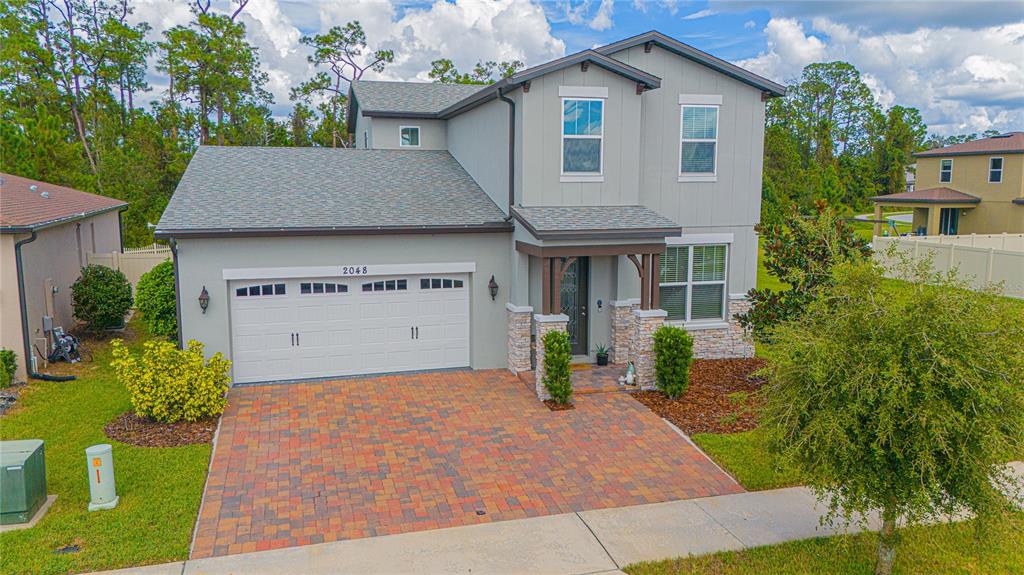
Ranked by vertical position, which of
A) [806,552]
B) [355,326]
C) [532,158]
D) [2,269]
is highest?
[532,158]

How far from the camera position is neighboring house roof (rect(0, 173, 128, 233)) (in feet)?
44.1

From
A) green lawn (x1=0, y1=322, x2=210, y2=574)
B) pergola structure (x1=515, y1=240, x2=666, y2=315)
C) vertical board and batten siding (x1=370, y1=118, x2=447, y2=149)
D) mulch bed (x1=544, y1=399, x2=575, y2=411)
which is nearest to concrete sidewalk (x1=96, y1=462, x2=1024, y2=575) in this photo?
green lawn (x1=0, y1=322, x2=210, y2=574)

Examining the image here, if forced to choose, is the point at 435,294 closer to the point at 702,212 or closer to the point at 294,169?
the point at 294,169

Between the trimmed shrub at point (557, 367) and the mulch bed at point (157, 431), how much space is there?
5500 millimetres

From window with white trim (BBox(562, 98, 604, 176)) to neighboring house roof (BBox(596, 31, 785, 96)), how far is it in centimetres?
140

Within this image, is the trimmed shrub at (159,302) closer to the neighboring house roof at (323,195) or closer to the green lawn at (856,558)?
the neighboring house roof at (323,195)

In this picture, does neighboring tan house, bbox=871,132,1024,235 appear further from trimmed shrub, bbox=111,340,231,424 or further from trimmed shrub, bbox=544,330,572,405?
trimmed shrub, bbox=111,340,231,424

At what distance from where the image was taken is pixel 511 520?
8234 millimetres

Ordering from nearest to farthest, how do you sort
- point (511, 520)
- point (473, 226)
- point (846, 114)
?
point (511, 520), point (473, 226), point (846, 114)

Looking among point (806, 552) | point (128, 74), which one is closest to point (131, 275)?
point (806, 552)

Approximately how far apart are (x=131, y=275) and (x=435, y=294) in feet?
37.4

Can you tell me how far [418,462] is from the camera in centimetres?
991

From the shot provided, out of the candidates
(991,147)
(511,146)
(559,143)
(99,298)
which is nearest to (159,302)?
(99,298)

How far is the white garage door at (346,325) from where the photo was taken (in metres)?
13.5
